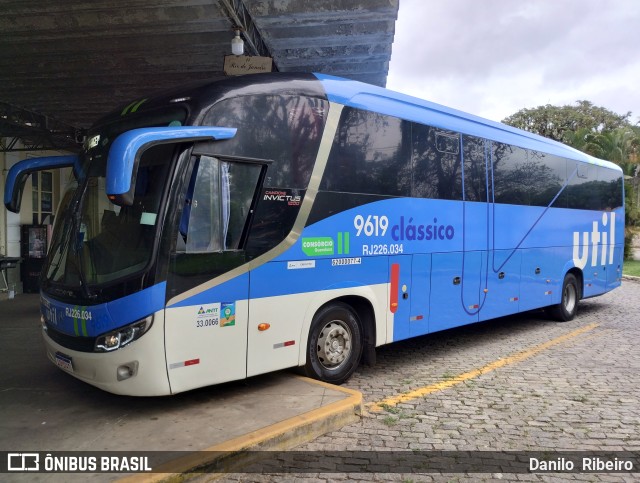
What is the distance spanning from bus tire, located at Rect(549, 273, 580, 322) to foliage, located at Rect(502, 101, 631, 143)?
106ft

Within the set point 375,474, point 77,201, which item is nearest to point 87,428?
point 77,201

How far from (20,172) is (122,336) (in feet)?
7.66

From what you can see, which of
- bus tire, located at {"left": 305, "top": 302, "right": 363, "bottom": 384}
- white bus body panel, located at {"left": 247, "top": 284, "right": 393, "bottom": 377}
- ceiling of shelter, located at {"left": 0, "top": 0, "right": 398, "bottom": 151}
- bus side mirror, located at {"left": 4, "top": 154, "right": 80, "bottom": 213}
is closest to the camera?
white bus body panel, located at {"left": 247, "top": 284, "right": 393, "bottom": 377}

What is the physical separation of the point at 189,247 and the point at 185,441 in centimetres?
160

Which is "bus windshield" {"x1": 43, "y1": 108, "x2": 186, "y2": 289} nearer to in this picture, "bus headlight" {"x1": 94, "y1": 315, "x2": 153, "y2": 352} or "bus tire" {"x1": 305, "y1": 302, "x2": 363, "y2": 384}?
"bus headlight" {"x1": 94, "y1": 315, "x2": 153, "y2": 352}

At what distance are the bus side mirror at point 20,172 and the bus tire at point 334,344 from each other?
3.04 meters

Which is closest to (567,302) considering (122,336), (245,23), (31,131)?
(245,23)

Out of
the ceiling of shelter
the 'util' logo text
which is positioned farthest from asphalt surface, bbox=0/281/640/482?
the ceiling of shelter

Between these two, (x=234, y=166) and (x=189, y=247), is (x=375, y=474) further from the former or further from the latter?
(x=234, y=166)

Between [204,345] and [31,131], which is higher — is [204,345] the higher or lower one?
the lower one

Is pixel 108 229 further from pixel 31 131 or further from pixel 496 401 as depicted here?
pixel 31 131

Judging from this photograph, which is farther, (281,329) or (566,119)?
(566,119)

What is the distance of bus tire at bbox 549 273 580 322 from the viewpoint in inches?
396

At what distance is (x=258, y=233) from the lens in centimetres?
480
